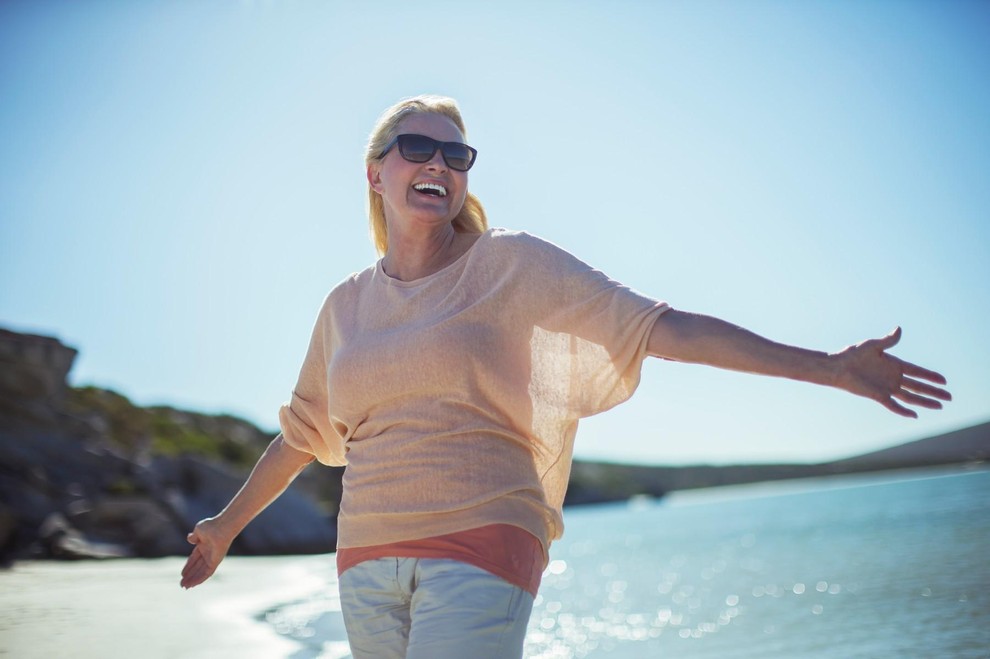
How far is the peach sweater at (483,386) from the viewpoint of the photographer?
2.20 metres

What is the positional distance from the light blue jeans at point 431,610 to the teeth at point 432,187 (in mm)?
1048

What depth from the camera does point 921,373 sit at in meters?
1.98

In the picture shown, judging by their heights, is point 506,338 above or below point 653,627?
above

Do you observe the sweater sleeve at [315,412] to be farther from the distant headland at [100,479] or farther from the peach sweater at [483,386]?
the distant headland at [100,479]

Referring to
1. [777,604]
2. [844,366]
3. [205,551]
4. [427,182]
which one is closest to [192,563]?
[205,551]

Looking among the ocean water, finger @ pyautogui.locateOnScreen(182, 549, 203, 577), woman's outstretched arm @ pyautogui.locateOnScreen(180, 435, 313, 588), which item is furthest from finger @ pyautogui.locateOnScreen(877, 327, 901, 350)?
the ocean water

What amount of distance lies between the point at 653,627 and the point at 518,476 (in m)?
11.7

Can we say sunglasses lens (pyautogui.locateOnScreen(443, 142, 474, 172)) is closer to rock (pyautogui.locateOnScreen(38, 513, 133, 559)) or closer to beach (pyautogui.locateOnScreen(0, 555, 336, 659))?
beach (pyautogui.locateOnScreen(0, 555, 336, 659))

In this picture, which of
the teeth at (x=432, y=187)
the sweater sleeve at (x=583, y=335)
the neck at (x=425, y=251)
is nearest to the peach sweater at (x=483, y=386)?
the sweater sleeve at (x=583, y=335)

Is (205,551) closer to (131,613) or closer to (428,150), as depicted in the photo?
(428,150)

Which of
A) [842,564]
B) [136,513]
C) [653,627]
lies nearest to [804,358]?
[653,627]

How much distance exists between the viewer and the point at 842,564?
19.2 meters

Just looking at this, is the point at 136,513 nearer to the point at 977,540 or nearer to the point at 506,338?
the point at 506,338

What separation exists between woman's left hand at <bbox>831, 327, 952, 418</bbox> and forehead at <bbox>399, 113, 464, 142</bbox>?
4.07 ft
